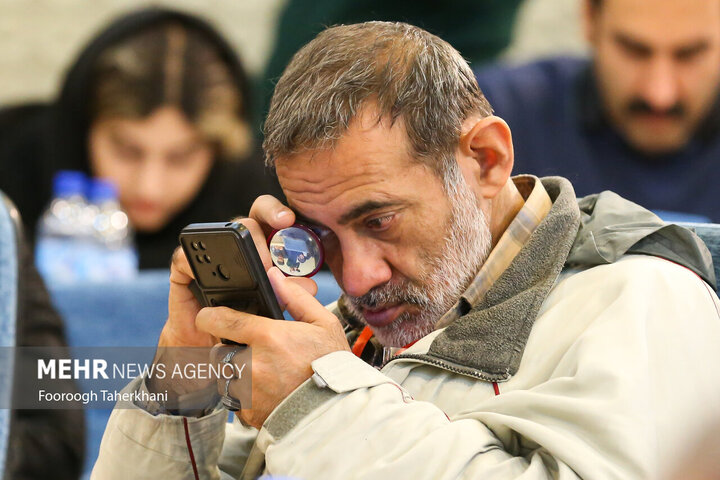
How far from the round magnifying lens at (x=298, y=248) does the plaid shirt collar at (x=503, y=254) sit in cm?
21

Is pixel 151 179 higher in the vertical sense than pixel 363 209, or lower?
lower

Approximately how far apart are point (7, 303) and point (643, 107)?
2.54 metres

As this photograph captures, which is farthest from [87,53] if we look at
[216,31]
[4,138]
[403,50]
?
[403,50]

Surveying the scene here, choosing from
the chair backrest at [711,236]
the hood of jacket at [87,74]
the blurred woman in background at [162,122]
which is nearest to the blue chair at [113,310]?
the chair backrest at [711,236]

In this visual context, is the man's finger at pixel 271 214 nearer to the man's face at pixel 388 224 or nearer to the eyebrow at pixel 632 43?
the man's face at pixel 388 224

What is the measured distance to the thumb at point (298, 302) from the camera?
4.38 feet

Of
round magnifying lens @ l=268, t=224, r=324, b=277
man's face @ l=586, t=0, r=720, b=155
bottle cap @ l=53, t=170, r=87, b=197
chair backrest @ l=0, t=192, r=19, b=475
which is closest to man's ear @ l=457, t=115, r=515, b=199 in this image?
round magnifying lens @ l=268, t=224, r=324, b=277

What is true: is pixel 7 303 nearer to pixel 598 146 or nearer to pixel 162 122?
pixel 162 122

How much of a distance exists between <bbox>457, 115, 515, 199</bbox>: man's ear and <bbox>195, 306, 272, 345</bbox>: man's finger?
0.40m

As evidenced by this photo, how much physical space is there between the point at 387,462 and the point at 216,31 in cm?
325

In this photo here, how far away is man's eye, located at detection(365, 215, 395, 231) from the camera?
4.68ft

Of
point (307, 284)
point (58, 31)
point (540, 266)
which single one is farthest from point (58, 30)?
point (540, 266)

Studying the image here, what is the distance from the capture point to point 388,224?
143 centimetres

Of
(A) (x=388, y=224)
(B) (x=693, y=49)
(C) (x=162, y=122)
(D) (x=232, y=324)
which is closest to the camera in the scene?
(D) (x=232, y=324)
